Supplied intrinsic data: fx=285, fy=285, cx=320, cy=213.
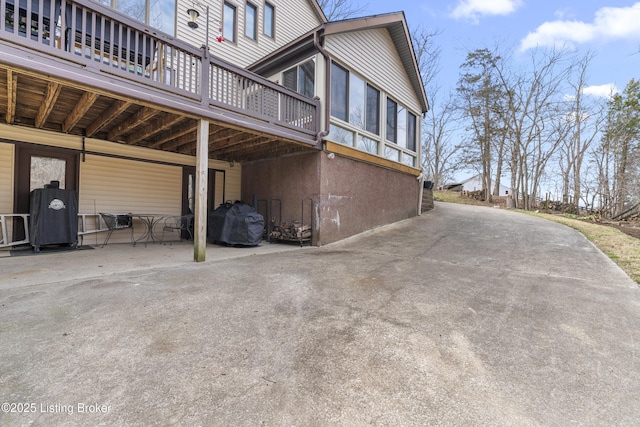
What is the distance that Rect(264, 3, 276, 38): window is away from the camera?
380 inches

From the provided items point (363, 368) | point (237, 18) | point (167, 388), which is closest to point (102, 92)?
point (167, 388)

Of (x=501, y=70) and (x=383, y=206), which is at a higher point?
(x=501, y=70)

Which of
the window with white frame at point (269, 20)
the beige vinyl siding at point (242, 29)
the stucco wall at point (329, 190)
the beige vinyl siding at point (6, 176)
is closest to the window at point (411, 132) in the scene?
the stucco wall at point (329, 190)

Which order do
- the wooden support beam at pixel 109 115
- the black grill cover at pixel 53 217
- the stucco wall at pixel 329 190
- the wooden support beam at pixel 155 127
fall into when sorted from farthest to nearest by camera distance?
1. the stucco wall at pixel 329 190
2. the black grill cover at pixel 53 217
3. the wooden support beam at pixel 155 127
4. the wooden support beam at pixel 109 115

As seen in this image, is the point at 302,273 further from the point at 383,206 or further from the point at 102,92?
the point at 383,206

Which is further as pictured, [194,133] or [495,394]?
[194,133]

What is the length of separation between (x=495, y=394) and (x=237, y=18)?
10698 millimetres

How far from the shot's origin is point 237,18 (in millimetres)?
8836

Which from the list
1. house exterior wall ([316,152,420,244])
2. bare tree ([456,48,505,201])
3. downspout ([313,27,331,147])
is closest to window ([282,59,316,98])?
downspout ([313,27,331,147])

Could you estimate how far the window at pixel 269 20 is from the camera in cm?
966

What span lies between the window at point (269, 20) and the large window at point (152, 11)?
9.82 ft

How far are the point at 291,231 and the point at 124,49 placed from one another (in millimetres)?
4672

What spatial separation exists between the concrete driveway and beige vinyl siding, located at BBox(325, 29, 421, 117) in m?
5.67

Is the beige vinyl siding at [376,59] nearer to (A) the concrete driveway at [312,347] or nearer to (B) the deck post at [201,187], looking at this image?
(B) the deck post at [201,187]
